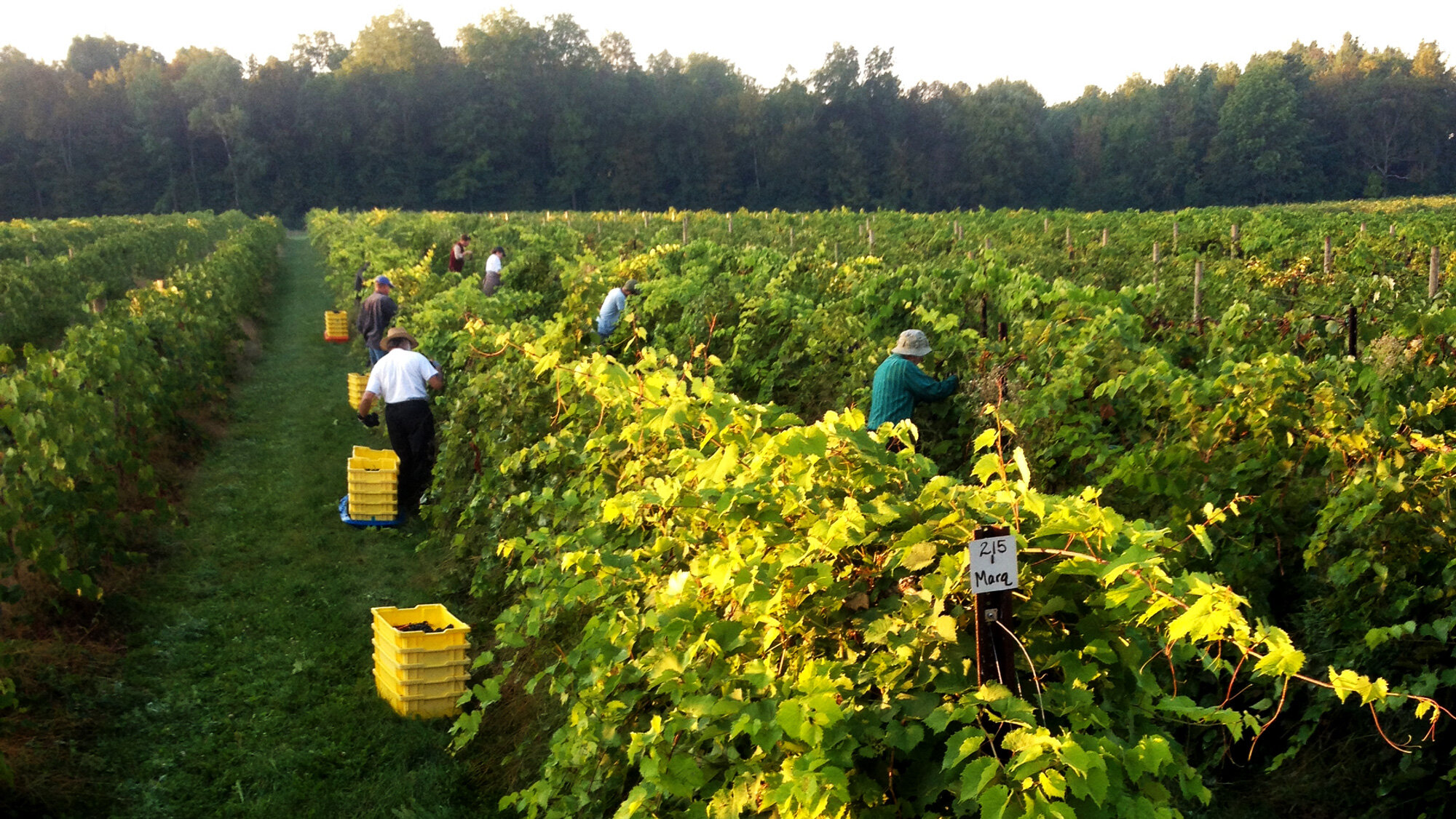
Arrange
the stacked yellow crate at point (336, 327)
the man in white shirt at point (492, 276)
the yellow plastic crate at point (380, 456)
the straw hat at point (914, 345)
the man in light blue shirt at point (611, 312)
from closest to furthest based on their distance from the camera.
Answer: the straw hat at point (914, 345), the yellow plastic crate at point (380, 456), the man in light blue shirt at point (611, 312), the man in white shirt at point (492, 276), the stacked yellow crate at point (336, 327)

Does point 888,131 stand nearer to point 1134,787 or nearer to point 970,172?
point 970,172

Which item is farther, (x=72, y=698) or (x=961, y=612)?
(x=72, y=698)

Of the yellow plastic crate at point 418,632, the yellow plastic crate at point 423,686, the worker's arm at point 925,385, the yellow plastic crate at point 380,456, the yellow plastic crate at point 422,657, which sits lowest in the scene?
the yellow plastic crate at point 423,686

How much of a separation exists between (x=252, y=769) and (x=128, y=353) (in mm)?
5648

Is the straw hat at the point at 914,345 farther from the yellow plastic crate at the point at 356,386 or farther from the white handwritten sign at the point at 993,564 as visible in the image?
the yellow plastic crate at the point at 356,386

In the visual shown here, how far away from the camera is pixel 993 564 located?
2.52 meters

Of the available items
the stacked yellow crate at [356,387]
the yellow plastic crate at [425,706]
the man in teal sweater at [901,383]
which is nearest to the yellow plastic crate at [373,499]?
the yellow plastic crate at [425,706]

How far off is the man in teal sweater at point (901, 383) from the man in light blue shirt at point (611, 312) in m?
4.16

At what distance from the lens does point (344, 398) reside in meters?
13.7

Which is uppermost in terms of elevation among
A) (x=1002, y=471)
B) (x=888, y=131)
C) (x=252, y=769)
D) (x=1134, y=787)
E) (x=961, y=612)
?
(x=888, y=131)

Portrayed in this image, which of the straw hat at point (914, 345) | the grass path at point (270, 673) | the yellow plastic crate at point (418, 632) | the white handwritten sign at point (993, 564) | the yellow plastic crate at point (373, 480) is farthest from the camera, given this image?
the yellow plastic crate at point (373, 480)

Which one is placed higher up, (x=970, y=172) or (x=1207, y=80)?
(x=1207, y=80)

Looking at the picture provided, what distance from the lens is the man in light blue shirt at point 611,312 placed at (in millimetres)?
10750

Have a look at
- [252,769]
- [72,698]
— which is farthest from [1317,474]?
[72,698]
